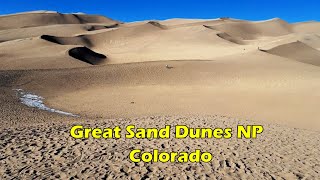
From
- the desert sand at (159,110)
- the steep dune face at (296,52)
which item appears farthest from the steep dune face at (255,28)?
the desert sand at (159,110)

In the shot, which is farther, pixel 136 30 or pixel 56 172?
pixel 136 30

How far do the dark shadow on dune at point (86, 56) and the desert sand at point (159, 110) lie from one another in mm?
160

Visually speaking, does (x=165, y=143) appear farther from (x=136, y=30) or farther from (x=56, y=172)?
(x=136, y=30)

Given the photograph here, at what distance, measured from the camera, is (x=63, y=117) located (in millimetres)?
13430

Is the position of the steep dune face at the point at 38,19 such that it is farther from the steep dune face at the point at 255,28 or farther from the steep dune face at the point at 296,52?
the steep dune face at the point at 296,52

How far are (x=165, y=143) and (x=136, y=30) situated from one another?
47.3 metres

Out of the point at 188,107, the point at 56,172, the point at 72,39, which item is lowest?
the point at 56,172

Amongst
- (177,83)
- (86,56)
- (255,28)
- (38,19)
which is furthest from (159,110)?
(38,19)

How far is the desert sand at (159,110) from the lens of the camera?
7.97 meters

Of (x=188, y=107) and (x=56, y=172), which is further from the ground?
(x=188, y=107)

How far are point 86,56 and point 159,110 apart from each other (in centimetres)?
1779

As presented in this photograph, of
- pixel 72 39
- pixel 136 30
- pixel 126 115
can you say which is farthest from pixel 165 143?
pixel 136 30

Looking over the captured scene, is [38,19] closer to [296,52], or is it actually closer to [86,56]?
[86,56]

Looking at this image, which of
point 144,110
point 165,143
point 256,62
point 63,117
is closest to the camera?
point 165,143
